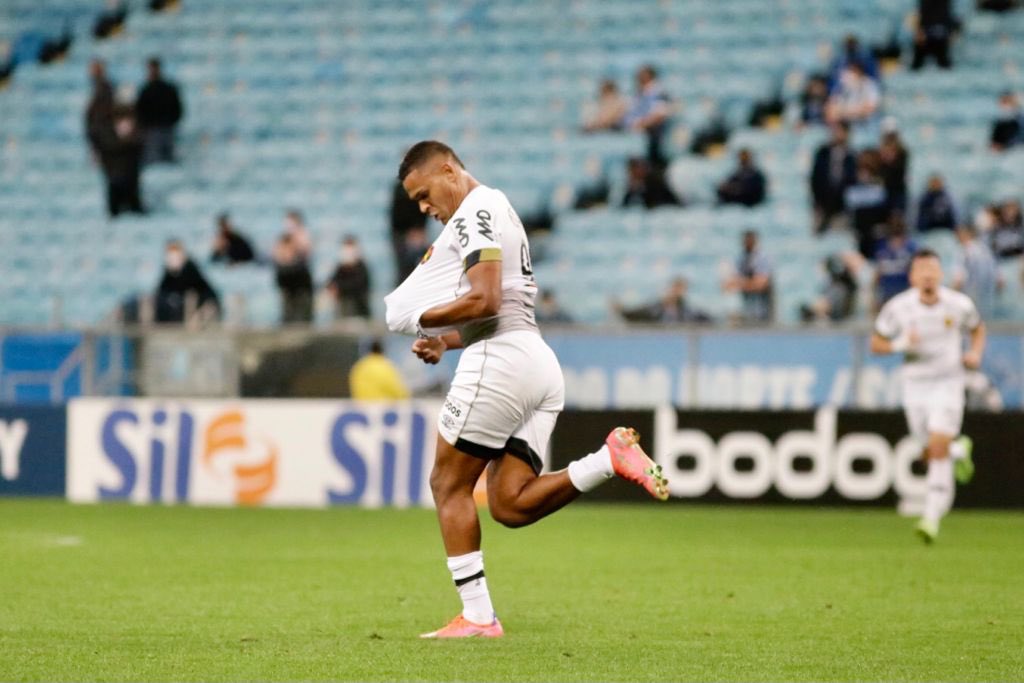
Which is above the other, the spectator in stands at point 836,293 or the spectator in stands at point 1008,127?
the spectator in stands at point 1008,127

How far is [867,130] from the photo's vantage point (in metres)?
21.4

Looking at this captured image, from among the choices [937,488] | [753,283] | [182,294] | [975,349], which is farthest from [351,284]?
[937,488]

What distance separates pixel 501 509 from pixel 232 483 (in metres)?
10.3

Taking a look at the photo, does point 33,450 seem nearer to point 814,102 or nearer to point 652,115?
point 652,115

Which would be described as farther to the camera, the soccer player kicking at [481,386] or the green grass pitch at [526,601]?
the soccer player kicking at [481,386]

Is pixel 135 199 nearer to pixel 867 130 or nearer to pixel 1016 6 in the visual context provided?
pixel 867 130

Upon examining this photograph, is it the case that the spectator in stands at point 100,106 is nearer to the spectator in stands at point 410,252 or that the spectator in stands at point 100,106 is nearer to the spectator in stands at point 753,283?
the spectator in stands at point 410,252

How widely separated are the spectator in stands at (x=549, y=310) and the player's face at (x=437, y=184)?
1113 cm

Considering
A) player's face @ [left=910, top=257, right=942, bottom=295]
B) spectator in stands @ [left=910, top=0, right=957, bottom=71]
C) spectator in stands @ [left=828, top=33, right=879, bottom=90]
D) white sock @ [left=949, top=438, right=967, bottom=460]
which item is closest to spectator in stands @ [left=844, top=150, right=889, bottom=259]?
spectator in stands @ [left=828, top=33, right=879, bottom=90]

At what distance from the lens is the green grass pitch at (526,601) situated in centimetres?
653

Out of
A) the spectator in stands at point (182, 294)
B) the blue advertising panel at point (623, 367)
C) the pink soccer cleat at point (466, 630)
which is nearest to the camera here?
the pink soccer cleat at point (466, 630)

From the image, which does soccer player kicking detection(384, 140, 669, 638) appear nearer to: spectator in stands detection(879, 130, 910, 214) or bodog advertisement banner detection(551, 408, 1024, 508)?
bodog advertisement banner detection(551, 408, 1024, 508)

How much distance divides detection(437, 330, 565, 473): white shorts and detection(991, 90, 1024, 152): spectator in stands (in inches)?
580

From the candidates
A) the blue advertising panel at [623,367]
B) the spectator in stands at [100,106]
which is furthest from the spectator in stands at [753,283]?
the spectator in stands at [100,106]
